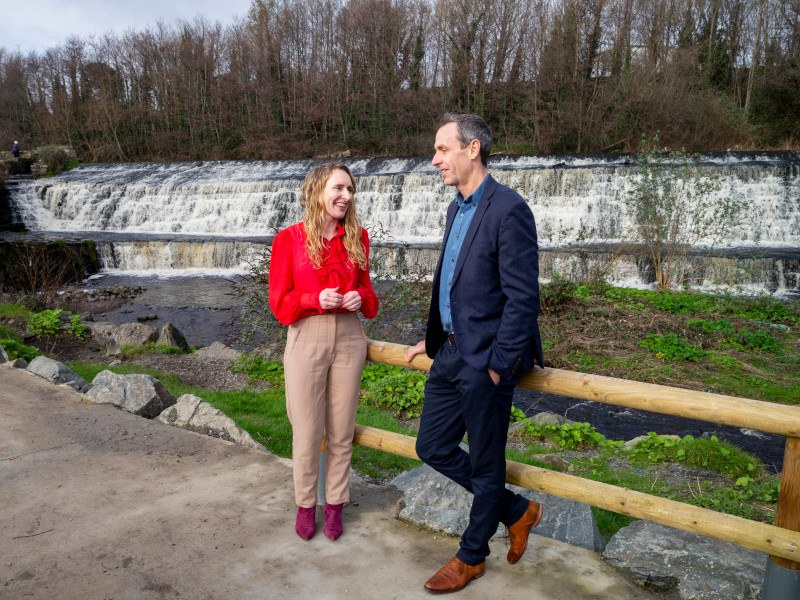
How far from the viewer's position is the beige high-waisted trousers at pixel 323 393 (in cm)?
338

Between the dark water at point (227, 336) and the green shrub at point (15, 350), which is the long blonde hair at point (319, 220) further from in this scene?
the green shrub at point (15, 350)

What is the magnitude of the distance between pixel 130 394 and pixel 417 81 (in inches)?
1195

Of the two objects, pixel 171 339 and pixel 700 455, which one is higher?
pixel 700 455

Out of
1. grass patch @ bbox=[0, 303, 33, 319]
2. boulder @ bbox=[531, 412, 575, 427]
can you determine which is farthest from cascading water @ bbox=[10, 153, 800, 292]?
boulder @ bbox=[531, 412, 575, 427]

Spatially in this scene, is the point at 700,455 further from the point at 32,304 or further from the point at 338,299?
the point at 32,304

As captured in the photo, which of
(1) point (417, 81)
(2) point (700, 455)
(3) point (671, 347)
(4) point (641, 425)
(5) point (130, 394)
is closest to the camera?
(5) point (130, 394)

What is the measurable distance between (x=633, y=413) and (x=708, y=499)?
3498 millimetres

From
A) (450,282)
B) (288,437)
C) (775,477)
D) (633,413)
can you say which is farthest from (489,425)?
(633,413)

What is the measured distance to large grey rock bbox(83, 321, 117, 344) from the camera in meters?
11.6

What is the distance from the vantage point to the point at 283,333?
968 centimetres

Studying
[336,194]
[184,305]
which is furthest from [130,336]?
[336,194]

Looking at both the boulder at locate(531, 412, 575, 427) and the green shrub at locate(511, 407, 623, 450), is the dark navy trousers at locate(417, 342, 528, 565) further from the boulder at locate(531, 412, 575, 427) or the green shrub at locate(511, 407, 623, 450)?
the boulder at locate(531, 412, 575, 427)

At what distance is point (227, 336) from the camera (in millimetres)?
12133

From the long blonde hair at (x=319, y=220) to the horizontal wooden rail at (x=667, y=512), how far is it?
4.27 ft
